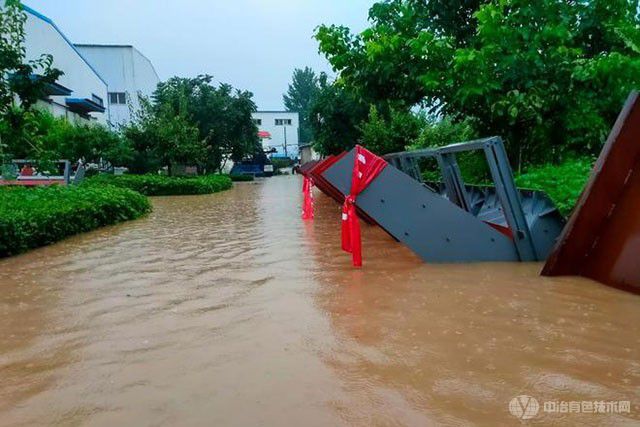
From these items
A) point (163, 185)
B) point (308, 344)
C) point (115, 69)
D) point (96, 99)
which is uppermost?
point (115, 69)

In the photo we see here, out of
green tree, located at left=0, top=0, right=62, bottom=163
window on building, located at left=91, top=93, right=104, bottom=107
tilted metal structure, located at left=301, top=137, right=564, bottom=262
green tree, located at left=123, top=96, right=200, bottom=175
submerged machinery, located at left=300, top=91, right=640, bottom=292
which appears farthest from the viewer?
window on building, located at left=91, top=93, right=104, bottom=107

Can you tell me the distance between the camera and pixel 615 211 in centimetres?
502

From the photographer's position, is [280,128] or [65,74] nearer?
[65,74]

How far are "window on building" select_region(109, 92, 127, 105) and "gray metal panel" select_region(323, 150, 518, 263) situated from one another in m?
44.3

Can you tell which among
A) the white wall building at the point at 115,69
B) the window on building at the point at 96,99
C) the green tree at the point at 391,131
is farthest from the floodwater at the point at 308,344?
the white wall building at the point at 115,69

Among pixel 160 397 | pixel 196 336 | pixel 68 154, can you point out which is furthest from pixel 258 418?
pixel 68 154

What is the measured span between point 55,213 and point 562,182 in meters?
7.92

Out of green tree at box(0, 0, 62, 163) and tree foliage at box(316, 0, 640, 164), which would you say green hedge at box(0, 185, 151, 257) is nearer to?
green tree at box(0, 0, 62, 163)

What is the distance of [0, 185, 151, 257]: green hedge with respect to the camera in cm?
771

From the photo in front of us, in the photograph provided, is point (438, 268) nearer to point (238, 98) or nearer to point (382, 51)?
point (382, 51)

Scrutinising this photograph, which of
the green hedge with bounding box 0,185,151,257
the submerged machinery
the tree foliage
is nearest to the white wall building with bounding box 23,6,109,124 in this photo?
the green hedge with bounding box 0,185,151,257
